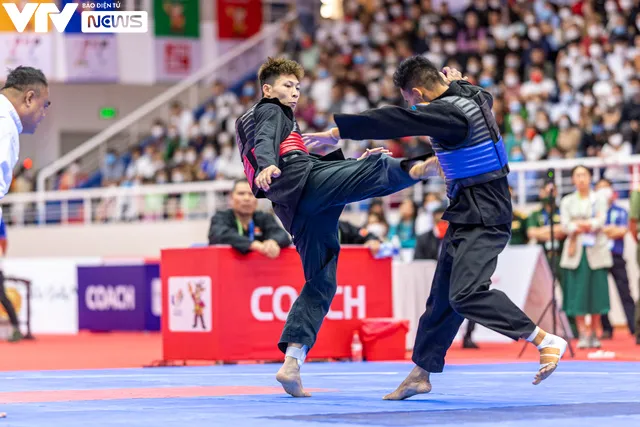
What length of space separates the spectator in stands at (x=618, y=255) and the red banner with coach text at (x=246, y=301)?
387 centimetres

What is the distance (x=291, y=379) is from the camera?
7281mm

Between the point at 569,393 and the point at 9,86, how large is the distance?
372cm

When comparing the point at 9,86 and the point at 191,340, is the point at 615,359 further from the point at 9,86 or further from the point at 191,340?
the point at 9,86

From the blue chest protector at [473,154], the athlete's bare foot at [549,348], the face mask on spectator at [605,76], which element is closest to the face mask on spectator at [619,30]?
the face mask on spectator at [605,76]

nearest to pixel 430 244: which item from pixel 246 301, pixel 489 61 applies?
pixel 246 301

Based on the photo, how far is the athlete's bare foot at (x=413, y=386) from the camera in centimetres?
708

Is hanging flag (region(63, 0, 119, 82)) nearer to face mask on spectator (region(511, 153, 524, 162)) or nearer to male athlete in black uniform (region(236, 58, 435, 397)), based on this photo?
face mask on spectator (region(511, 153, 524, 162))

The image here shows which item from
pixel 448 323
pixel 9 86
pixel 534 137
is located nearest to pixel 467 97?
pixel 448 323

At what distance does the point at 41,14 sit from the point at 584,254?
6686 mm

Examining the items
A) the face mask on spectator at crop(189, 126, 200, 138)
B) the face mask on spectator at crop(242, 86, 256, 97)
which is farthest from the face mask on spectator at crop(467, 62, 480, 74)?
the face mask on spectator at crop(189, 126, 200, 138)

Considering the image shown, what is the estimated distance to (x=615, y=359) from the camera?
1098 cm

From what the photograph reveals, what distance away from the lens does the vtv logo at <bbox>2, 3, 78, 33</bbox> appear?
9.73 meters

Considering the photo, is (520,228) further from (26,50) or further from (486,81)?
(26,50)

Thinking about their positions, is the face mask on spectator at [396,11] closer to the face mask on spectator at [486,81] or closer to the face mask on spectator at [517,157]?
the face mask on spectator at [486,81]
